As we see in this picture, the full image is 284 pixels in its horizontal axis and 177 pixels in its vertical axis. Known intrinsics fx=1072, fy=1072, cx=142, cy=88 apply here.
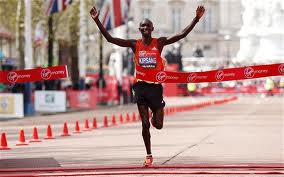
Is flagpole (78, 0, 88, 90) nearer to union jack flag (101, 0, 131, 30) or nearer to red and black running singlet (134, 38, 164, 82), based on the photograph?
union jack flag (101, 0, 131, 30)

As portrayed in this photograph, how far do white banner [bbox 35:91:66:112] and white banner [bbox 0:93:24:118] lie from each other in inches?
246

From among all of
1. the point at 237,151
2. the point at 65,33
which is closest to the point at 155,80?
the point at 237,151

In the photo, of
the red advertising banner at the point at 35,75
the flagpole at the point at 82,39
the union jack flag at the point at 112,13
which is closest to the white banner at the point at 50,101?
the union jack flag at the point at 112,13

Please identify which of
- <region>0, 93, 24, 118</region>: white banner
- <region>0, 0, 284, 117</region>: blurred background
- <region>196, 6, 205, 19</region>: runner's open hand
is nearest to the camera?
<region>196, 6, 205, 19</region>: runner's open hand

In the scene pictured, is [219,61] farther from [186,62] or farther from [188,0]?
[188,0]

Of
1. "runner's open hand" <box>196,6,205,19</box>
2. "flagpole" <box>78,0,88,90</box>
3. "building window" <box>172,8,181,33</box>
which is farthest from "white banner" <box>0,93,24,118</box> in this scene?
"building window" <box>172,8,181,33</box>

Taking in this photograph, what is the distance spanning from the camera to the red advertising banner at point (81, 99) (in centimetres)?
5378

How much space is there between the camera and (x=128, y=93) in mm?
65438

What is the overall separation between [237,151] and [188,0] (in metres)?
128

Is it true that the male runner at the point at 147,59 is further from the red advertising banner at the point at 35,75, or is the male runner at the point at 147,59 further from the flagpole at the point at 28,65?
the flagpole at the point at 28,65

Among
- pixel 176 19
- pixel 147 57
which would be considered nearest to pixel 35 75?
pixel 147 57

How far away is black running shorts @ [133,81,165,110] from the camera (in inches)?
626

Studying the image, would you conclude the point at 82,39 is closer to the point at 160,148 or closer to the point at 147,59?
the point at 160,148

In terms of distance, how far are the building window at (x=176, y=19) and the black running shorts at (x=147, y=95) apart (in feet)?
426
